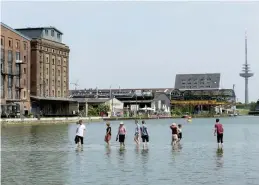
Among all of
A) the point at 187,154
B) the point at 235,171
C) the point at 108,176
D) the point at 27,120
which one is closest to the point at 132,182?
the point at 108,176

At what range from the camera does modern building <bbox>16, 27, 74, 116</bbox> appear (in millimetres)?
130000

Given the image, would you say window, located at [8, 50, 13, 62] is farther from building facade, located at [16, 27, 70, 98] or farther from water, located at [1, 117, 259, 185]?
water, located at [1, 117, 259, 185]

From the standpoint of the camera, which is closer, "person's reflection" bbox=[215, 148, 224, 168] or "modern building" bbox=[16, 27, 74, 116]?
"person's reflection" bbox=[215, 148, 224, 168]

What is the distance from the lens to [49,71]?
136375 mm

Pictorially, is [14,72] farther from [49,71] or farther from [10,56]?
[49,71]

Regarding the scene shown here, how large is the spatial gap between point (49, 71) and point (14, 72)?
2111cm

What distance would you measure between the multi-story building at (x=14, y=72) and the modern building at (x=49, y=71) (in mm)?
5767

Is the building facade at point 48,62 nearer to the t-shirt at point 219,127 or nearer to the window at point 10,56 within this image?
the window at point 10,56

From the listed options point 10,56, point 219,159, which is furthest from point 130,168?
point 10,56

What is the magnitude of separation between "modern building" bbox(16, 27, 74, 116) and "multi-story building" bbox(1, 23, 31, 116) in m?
5.77

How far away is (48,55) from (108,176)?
117 metres

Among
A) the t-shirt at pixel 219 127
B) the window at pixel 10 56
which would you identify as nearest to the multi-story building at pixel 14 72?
the window at pixel 10 56

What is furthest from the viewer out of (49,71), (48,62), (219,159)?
(49,71)

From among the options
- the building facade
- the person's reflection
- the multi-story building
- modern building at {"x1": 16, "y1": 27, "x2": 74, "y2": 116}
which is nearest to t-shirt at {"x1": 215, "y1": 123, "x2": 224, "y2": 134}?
the person's reflection
